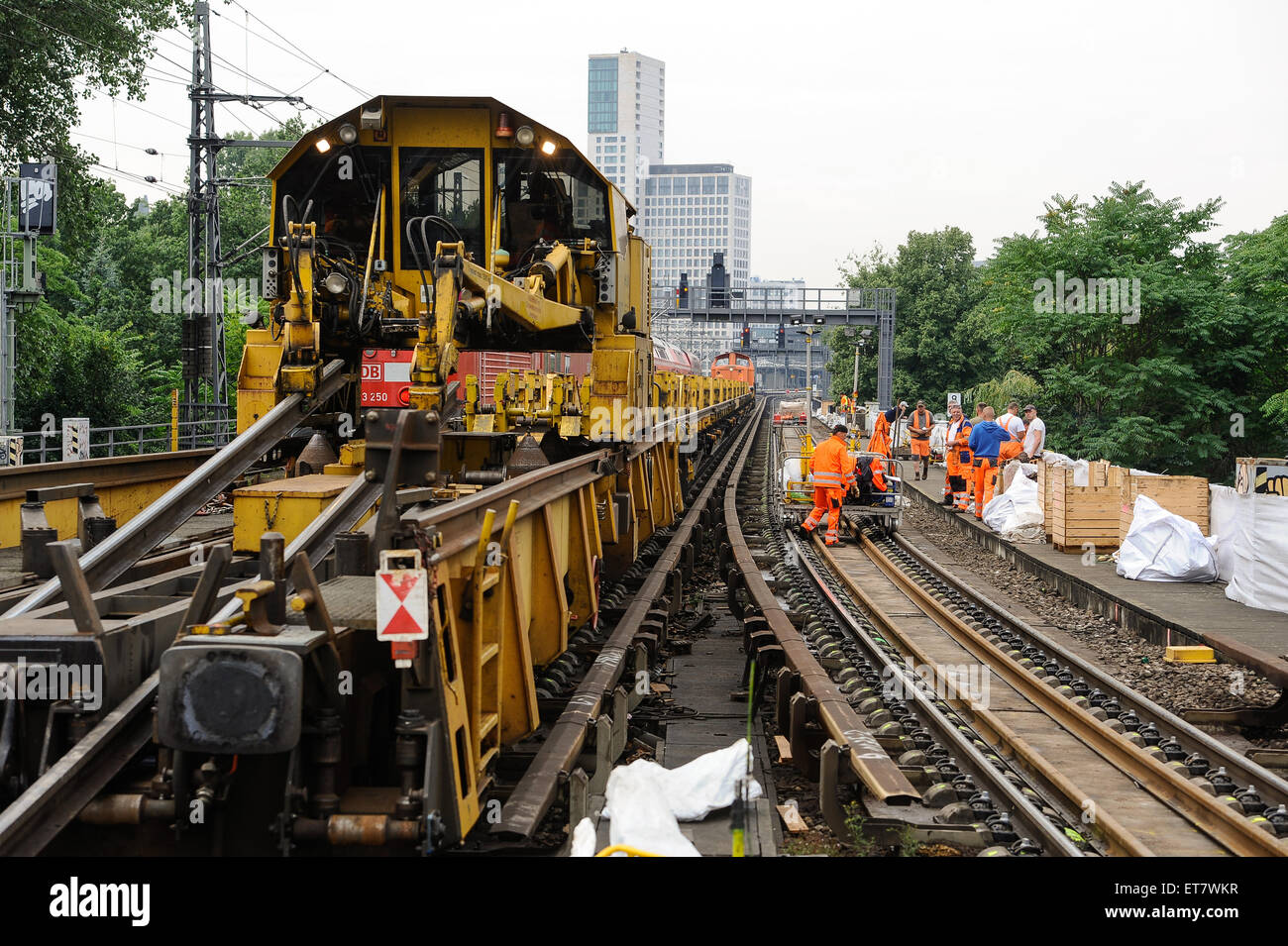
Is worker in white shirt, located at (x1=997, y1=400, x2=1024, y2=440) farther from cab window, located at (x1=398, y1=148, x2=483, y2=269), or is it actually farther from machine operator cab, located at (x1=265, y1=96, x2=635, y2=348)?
cab window, located at (x1=398, y1=148, x2=483, y2=269)

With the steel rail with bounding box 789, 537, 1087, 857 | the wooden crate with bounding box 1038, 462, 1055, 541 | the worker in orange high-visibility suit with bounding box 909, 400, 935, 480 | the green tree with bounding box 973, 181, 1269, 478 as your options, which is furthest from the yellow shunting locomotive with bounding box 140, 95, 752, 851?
the green tree with bounding box 973, 181, 1269, 478

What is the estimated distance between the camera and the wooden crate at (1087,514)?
14.2m

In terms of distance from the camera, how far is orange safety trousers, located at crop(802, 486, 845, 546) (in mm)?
16062

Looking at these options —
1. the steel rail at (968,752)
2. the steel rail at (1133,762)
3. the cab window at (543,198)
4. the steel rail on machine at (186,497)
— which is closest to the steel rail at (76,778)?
the steel rail on machine at (186,497)

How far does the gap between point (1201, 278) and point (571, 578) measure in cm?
2192

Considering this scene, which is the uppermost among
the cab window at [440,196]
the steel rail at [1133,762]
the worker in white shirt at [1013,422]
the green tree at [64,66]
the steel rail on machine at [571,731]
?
the green tree at [64,66]

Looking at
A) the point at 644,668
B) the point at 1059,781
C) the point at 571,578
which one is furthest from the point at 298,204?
the point at 1059,781

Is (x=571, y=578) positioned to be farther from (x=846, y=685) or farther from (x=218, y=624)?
(x=218, y=624)

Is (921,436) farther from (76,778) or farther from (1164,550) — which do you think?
(76,778)

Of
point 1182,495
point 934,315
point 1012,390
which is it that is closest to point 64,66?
point 1182,495

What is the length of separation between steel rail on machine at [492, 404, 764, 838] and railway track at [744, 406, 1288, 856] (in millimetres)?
1302

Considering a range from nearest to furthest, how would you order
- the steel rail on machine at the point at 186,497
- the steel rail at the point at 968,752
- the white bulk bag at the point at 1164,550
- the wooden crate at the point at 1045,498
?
1. the steel rail on machine at the point at 186,497
2. the steel rail at the point at 968,752
3. the white bulk bag at the point at 1164,550
4. the wooden crate at the point at 1045,498

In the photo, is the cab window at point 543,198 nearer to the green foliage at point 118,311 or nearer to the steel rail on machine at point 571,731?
the steel rail on machine at point 571,731

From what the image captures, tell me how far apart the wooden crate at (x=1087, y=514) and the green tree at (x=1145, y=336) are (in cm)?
1150
